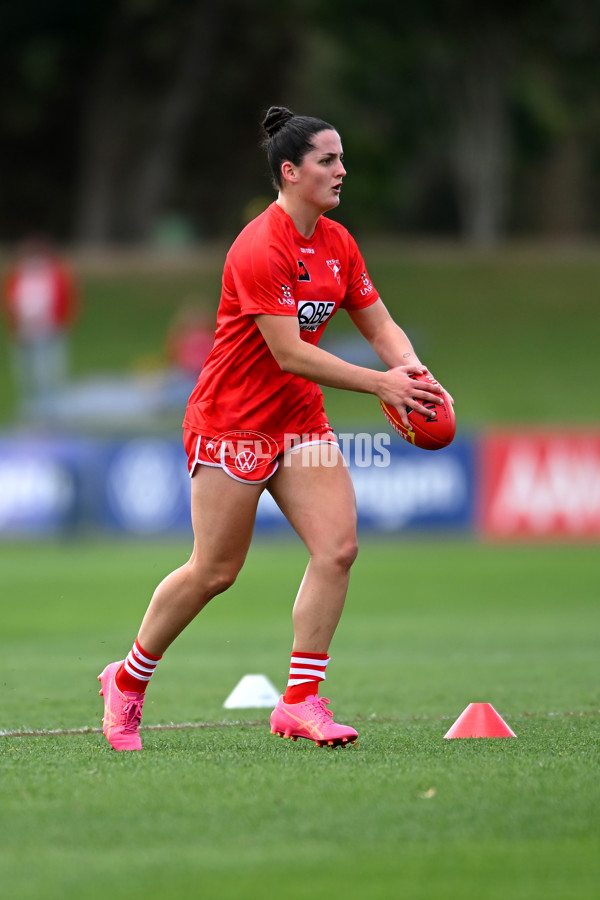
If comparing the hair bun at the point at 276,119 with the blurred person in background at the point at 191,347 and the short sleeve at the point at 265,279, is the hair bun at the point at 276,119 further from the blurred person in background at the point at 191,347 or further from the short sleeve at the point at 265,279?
the blurred person in background at the point at 191,347

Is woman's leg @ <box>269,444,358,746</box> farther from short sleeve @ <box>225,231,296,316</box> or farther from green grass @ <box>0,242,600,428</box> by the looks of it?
green grass @ <box>0,242,600,428</box>

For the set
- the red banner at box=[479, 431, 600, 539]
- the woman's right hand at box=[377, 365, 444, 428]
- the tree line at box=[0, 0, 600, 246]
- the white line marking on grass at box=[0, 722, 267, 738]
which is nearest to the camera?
the woman's right hand at box=[377, 365, 444, 428]

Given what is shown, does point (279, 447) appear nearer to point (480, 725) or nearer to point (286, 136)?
point (286, 136)

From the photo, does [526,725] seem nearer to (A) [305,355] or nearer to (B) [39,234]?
(A) [305,355]

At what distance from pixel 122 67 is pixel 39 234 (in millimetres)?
5135

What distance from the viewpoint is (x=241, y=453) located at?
6059 millimetres

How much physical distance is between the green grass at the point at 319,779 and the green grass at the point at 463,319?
A: 62.9ft

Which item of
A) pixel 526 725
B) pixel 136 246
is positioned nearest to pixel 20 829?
pixel 526 725

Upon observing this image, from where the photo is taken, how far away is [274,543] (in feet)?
66.5

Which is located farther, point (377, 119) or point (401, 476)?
point (377, 119)

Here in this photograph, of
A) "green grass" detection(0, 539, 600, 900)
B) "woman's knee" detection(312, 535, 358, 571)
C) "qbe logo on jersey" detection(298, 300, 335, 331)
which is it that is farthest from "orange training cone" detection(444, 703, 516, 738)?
"qbe logo on jersey" detection(298, 300, 335, 331)

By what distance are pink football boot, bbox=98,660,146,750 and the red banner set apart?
540 inches

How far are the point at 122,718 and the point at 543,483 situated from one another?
1414 cm

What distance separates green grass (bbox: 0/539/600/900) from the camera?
13.1 ft
